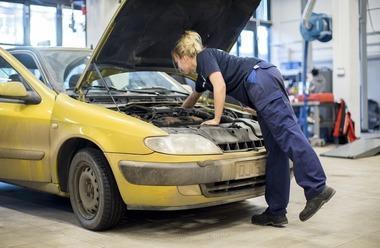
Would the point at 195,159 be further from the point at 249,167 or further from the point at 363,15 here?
the point at 363,15

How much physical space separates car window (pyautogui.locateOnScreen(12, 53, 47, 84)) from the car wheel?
837 millimetres

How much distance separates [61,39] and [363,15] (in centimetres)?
760

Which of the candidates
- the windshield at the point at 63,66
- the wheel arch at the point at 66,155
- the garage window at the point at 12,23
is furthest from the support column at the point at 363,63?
the wheel arch at the point at 66,155

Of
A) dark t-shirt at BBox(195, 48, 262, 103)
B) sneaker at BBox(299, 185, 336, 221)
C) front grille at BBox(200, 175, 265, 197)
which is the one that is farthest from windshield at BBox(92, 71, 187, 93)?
sneaker at BBox(299, 185, 336, 221)

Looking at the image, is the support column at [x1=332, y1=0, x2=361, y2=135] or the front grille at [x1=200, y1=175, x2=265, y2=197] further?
the support column at [x1=332, y1=0, x2=361, y2=135]

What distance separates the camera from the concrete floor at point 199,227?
335 cm

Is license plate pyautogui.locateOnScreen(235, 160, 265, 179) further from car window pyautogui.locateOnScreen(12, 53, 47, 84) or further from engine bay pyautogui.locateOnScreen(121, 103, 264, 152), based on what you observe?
car window pyautogui.locateOnScreen(12, 53, 47, 84)

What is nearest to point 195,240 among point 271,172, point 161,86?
point 271,172

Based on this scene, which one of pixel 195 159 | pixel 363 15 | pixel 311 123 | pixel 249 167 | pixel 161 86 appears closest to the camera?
pixel 195 159

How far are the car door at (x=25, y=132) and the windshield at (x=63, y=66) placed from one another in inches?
6.1

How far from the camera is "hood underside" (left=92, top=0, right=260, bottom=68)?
3910 millimetres

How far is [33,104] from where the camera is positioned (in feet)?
13.1

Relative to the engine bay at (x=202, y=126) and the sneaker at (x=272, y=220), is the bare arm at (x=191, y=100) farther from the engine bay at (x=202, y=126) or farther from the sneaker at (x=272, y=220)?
the sneaker at (x=272, y=220)

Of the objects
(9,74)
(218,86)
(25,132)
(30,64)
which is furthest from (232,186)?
(9,74)
